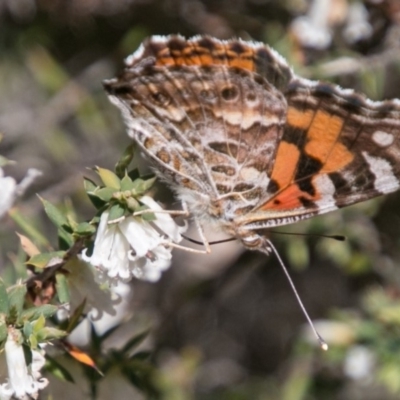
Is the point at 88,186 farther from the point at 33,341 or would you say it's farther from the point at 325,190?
the point at 325,190

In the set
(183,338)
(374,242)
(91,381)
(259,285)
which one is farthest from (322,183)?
(259,285)

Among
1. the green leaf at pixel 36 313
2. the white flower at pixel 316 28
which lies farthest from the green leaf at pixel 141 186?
the white flower at pixel 316 28

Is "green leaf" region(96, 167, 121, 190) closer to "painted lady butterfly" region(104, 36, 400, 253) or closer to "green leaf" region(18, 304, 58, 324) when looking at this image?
"green leaf" region(18, 304, 58, 324)

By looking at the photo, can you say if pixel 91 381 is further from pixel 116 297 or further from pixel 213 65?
pixel 213 65

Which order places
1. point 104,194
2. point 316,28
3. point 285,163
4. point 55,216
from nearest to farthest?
point 104,194, point 55,216, point 285,163, point 316,28

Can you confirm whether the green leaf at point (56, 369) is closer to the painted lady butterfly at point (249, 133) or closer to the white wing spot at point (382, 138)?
the painted lady butterfly at point (249, 133)

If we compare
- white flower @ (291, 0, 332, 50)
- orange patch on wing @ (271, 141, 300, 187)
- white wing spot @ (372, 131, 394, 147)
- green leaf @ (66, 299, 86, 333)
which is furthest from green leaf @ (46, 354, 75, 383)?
white flower @ (291, 0, 332, 50)

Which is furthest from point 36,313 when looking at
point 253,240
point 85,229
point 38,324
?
point 253,240
